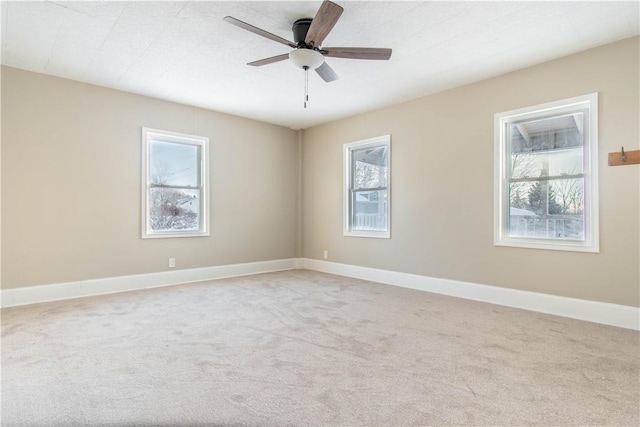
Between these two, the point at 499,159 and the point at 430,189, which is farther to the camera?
the point at 430,189

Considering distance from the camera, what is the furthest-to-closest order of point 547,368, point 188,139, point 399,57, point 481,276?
point 188,139, point 481,276, point 399,57, point 547,368

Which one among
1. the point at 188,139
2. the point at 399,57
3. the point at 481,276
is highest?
the point at 399,57

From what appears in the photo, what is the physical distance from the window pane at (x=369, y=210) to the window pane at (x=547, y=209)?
6.17 ft

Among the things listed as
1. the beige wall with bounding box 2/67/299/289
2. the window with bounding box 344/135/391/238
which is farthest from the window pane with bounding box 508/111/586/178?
the beige wall with bounding box 2/67/299/289

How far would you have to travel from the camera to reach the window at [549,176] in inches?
135

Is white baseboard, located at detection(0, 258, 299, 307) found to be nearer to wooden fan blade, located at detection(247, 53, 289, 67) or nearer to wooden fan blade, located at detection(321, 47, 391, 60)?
wooden fan blade, located at detection(247, 53, 289, 67)

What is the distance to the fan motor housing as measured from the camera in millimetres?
2813

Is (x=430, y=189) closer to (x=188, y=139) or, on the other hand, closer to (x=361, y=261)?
(x=361, y=261)

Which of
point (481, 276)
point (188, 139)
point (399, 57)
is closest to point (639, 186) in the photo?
point (481, 276)

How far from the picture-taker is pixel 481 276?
4.15 metres

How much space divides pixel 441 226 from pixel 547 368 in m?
2.42

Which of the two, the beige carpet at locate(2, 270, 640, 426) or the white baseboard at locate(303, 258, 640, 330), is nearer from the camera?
the beige carpet at locate(2, 270, 640, 426)

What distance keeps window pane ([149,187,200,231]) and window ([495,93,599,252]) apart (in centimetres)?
439

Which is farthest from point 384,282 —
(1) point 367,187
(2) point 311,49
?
(2) point 311,49
